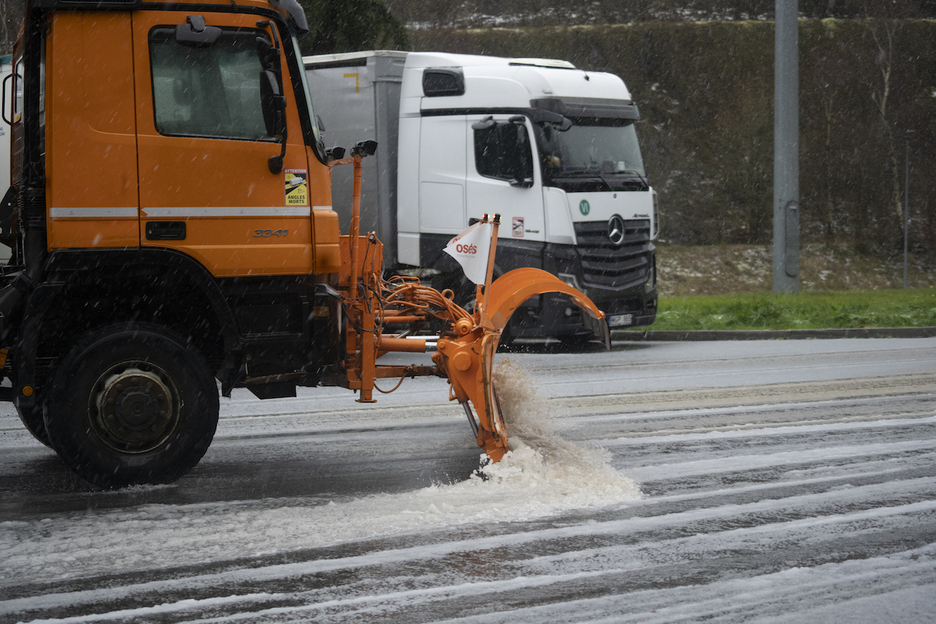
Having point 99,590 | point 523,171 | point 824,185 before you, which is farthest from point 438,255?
point 824,185

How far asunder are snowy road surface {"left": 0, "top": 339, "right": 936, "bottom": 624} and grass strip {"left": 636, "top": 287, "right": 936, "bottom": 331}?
7.11 m

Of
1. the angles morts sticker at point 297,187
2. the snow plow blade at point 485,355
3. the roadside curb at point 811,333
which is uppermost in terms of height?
the angles morts sticker at point 297,187

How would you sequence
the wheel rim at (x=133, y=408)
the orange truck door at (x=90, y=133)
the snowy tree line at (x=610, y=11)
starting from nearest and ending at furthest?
the orange truck door at (x=90, y=133), the wheel rim at (x=133, y=408), the snowy tree line at (x=610, y=11)

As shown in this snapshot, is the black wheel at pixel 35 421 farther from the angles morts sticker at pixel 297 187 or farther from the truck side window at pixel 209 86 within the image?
the angles morts sticker at pixel 297 187

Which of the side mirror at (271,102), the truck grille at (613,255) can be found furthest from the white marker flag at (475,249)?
the truck grille at (613,255)

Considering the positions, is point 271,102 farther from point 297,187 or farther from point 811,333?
point 811,333

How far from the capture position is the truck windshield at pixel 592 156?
1305 centimetres

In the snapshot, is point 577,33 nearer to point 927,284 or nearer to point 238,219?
point 927,284

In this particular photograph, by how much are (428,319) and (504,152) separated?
666 cm

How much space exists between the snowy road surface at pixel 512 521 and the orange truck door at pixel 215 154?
1479 mm

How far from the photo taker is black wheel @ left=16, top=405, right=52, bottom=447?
237 inches

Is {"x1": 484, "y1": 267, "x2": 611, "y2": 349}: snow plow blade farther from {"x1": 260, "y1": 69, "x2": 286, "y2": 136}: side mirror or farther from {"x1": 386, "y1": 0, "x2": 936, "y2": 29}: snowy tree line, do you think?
{"x1": 386, "y1": 0, "x2": 936, "y2": 29}: snowy tree line

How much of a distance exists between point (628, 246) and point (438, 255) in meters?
2.69

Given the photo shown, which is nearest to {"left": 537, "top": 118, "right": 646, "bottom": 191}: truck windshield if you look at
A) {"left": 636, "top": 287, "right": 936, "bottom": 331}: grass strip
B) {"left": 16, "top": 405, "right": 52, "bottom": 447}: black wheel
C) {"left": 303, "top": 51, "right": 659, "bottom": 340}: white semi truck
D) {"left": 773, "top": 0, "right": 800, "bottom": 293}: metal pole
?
{"left": 303, "top": 51, "right": 659, "bottom": 340}: white semi truck
